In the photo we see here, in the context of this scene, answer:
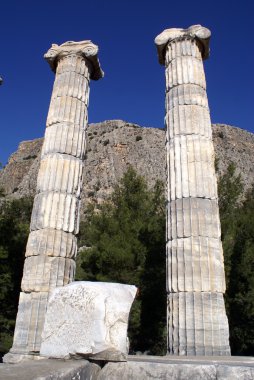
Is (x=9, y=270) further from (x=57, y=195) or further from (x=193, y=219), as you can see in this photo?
(x=193, y=219)

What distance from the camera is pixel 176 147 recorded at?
966cm

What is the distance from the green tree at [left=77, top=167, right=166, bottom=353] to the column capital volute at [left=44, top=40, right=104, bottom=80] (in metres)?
9.18

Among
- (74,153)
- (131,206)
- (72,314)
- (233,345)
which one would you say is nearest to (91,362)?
Result: (72,314)

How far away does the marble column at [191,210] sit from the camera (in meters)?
7.59

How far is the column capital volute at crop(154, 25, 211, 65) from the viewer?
11.0 m

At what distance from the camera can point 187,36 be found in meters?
11.0

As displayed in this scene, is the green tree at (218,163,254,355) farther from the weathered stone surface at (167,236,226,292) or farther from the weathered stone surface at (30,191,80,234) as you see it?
the weathered stone surface at (30,191,80,234)

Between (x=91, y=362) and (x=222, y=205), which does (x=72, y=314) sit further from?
(x=222, y=205)

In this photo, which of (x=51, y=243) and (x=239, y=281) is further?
(x=239, y=281)

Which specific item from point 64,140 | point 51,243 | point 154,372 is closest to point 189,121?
point 64,140

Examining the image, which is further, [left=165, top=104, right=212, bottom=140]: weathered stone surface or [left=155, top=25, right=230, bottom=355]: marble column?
[left=165, top=104, right=212, bottom=140]: weathered stone surface

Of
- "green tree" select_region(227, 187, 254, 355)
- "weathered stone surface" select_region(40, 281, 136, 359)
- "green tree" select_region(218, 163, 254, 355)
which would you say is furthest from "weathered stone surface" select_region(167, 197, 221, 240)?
"green tree" select_region(227, 187, 254, 355)

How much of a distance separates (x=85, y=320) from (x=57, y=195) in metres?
6.69

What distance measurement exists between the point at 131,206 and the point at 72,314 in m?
18.3
